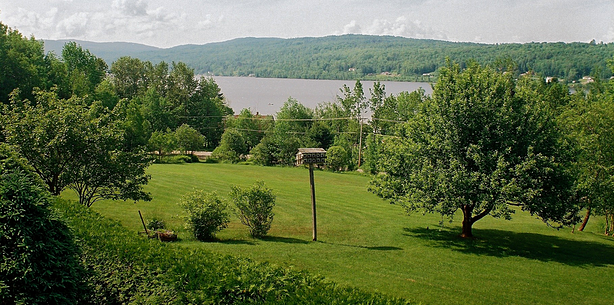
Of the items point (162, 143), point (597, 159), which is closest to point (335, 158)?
point (162, 143)

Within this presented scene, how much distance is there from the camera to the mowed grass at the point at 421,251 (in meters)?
11.9

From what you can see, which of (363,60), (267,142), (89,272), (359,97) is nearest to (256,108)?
(359,97)

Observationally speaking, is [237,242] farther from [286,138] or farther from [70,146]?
[286,138]

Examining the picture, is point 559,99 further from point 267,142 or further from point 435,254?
point 435,254

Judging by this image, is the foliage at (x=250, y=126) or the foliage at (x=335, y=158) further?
the foliage at (x=250, y=126)

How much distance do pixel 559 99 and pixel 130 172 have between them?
41.3 metres

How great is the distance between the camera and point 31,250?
634 cm

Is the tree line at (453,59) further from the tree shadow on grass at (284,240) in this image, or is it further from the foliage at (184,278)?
the foliage at (184,278)

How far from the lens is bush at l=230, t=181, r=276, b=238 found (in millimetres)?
16219

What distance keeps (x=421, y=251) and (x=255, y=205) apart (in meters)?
5.89

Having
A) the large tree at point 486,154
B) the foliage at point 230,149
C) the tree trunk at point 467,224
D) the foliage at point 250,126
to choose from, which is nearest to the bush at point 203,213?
the large tree at point 486,154

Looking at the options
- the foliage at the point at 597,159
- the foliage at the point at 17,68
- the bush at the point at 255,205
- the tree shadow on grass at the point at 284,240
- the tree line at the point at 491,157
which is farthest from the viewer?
the foliage at the point at 17,68

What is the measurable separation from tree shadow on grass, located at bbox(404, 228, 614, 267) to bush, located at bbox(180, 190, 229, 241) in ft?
25.0

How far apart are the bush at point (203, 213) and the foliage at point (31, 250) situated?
8863 mm
